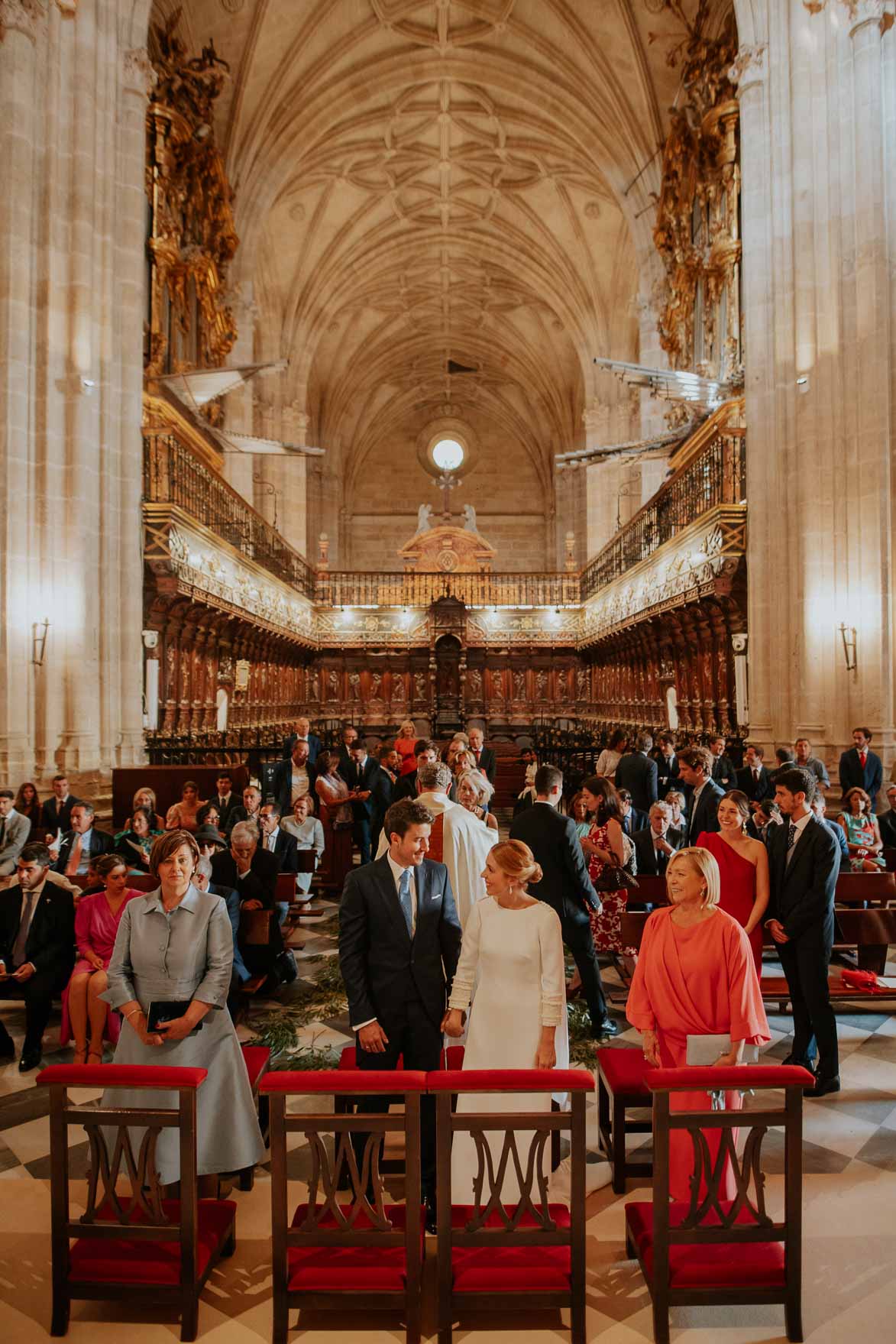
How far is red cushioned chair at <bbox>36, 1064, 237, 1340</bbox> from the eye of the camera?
2518mm

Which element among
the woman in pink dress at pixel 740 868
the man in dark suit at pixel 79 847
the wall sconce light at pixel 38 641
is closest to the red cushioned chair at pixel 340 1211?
the woman in pink dress at pixel 740 868

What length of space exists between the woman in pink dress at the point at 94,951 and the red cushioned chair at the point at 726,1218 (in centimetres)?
310

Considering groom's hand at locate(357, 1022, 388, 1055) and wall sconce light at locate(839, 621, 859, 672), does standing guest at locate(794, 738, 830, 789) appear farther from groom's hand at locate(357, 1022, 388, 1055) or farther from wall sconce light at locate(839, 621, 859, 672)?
groom's hand at locate(357, 1022, 388, 1055)

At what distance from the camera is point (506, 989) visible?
10.6 feet

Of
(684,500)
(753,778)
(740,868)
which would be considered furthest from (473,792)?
(684,500)

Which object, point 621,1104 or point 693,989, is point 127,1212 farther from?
point 693,989

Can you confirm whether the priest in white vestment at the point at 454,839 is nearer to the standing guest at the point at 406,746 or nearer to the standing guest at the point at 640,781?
the standing guest at the point at 640,781

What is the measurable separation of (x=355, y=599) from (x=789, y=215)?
18.8 m

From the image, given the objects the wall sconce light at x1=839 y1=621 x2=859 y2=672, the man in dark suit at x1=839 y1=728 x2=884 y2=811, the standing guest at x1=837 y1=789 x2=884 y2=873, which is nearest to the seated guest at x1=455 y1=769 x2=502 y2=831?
the standing guest at x1=837 y1=789 x2=884 y2=873

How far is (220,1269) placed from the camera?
9.90ft

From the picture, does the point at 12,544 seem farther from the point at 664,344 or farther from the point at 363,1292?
the point at 664,344

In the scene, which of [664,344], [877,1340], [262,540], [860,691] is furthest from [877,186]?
[262,540]

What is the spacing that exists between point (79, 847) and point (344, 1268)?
438 centimetres

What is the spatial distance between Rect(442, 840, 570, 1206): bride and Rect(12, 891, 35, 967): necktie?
3.08 meters
